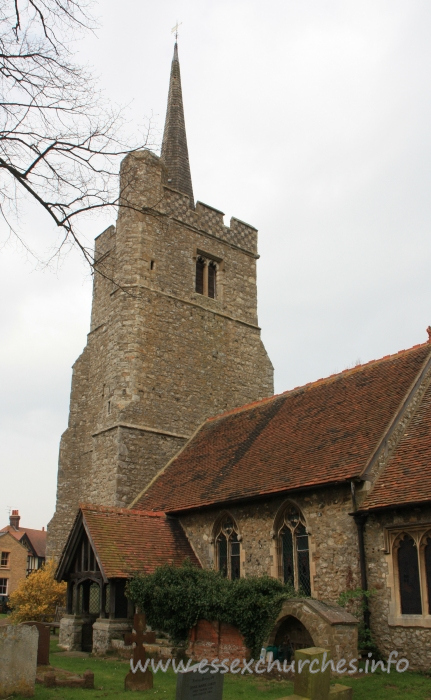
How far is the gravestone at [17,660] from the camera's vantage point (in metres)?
7.87

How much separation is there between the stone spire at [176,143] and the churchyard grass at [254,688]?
17497mm

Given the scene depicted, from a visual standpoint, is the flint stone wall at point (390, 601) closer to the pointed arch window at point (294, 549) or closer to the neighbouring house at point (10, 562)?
the pointed arch window at point (294, 549)

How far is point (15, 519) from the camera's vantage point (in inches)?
2068

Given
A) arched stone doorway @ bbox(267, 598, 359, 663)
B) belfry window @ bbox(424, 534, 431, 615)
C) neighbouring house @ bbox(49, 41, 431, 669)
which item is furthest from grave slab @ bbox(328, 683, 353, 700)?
belfry window @ bbox(424, 534, 431, 615)

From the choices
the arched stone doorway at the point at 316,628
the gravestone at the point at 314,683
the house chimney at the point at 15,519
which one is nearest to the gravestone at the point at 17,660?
the gravestone at the point at 314,683

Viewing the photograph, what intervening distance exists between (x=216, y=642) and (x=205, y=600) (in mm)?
755

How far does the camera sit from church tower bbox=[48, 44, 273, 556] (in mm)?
19031

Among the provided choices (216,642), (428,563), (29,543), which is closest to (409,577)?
(428,563)

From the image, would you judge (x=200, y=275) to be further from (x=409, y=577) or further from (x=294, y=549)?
(x=409, y=577)

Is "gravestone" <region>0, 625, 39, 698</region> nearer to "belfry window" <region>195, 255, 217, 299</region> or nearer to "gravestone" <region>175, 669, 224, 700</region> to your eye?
"gravestone" <region>175, 669, 224, 700</region>

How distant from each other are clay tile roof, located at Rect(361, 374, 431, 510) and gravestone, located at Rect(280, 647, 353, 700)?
3.80 m

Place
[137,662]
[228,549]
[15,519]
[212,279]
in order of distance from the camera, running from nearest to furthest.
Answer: [137,662], [228,549], [212,279], [15,519]

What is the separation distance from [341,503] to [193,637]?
388 centimetres

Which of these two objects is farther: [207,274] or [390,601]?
[207,274]
